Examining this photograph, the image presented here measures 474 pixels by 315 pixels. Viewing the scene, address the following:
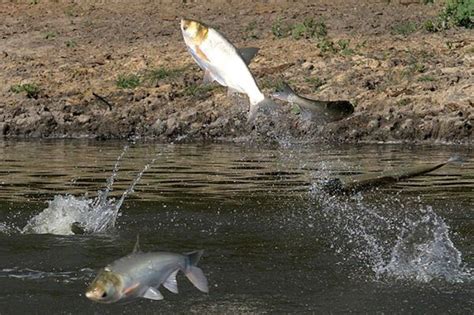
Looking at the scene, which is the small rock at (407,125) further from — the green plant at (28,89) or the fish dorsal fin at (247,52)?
the fish dorsal fin at (247,52)

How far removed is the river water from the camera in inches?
344

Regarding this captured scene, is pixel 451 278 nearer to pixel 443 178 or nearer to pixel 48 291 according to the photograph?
pixel 48 291

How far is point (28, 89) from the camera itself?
96.9 ft

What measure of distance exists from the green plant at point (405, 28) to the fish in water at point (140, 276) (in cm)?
2599

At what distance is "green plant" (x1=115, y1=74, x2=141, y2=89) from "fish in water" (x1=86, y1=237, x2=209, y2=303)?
926 inches

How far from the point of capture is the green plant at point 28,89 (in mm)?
29484

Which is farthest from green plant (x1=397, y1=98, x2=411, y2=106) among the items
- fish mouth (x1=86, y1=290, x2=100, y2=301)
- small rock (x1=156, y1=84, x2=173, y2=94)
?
fish mouth (x1=86, y1=290, x2=100, y2=301)

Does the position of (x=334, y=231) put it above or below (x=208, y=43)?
below

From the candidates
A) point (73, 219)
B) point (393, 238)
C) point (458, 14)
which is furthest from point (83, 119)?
point (393, 238)

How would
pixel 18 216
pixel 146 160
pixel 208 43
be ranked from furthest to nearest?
pixel 146 160
pixel 18 216
pixel 208 43

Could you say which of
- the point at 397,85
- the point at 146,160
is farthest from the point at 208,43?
the point at 397,85

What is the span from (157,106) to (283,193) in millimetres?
12368

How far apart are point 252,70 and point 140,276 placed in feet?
76.8

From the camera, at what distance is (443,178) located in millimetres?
17703
